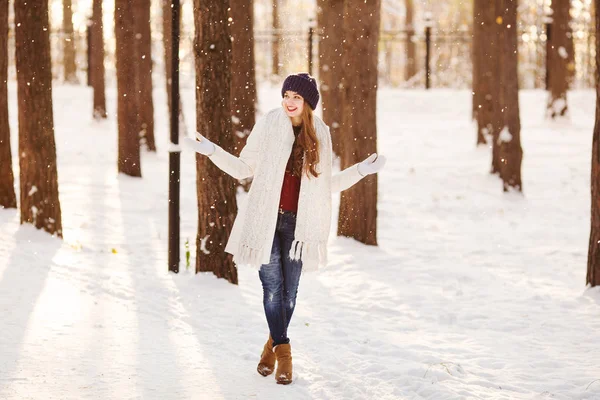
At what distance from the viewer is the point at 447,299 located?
841 cm

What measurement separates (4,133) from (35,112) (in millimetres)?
1614

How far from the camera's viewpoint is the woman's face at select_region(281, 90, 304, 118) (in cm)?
532

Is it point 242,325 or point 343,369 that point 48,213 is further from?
point 343,369

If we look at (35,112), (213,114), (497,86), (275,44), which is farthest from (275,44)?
(213,114)

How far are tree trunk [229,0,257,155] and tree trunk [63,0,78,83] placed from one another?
15.4m

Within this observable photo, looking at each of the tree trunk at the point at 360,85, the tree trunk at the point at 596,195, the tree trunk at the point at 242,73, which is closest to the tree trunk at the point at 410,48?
the tree trunk at the point at 242,73

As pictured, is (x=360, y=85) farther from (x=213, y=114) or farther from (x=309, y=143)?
(x=309, y=143)

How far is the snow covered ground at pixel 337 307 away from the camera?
5.61 meters

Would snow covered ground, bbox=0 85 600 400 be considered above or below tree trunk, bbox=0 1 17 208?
below

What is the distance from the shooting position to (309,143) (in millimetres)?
5285

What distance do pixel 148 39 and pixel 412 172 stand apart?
529cm

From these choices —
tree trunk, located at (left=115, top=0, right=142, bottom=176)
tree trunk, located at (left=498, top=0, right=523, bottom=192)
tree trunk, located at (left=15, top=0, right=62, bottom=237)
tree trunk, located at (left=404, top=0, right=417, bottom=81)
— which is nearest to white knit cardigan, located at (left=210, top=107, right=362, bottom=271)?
tree trunk, located at (left=15, top=0, right=62, bottom=237)

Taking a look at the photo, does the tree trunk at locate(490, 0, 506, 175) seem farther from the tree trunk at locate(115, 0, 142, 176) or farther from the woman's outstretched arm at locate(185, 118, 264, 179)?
the woman's outstretched arm at locate(185, 118, 264, 179)

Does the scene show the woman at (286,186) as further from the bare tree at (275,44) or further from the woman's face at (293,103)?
the bare tree at (275,44)
